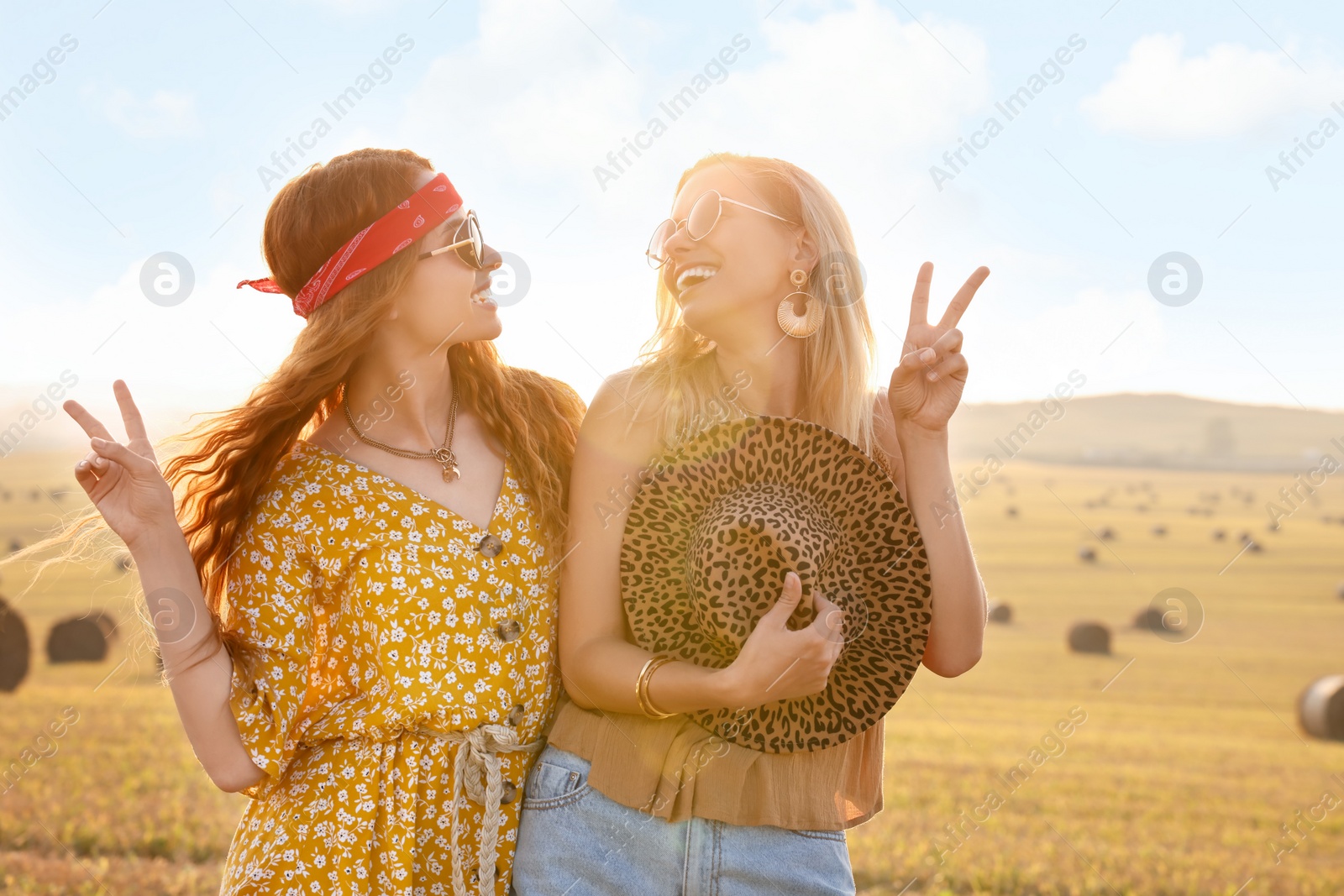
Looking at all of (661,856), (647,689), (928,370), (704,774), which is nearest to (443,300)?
(647,689)

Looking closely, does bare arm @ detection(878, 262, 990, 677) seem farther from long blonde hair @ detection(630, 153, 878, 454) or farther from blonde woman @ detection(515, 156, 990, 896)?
long blonde hair @ detection(630, 153, 878, 454)

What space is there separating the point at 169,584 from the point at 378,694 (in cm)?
62

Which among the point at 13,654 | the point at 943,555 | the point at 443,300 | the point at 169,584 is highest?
the point at 943,555

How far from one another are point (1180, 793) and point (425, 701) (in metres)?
10.6

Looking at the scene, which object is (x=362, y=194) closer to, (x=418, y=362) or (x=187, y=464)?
(x=418, y=362)

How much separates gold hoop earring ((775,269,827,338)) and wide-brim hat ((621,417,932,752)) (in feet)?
1.60

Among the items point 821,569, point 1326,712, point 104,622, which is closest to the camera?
point 821,569

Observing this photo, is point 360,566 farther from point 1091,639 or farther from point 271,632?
point 1091,639

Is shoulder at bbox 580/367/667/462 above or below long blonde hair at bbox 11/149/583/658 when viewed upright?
above

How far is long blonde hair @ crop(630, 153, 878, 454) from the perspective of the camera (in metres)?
2.89

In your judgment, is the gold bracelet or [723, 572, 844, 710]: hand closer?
[723, 572, 844, 710]: hand

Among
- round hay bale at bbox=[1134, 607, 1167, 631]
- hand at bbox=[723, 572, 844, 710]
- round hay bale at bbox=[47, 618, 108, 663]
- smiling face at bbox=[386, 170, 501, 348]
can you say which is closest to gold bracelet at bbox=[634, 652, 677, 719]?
hand at bbox=[723, 572, 844, 710]

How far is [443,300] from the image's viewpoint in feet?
9.73

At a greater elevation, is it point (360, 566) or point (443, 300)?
point (443, 300)
